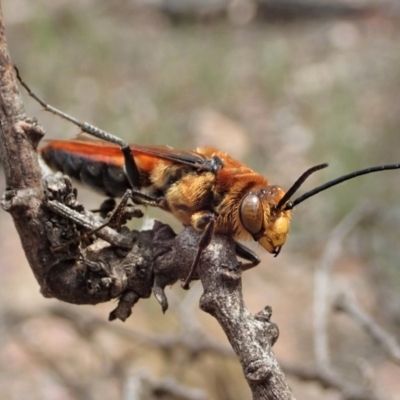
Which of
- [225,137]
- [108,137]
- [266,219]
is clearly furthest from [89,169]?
[225,137]

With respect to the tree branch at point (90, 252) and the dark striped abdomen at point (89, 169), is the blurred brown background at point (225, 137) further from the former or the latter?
the tree branch at point (90, 252)

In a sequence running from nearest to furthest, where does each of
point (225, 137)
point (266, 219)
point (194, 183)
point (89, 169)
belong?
point (266, 219) → point (194, 183) → point (89, 169) → point (225, 137)

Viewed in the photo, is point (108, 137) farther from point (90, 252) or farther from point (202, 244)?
point (202, 244)

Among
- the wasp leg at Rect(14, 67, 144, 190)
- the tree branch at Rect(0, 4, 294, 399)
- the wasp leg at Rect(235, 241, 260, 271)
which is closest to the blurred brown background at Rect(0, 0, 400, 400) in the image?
the wasp leg at Rect(235, 241, 260, 271)

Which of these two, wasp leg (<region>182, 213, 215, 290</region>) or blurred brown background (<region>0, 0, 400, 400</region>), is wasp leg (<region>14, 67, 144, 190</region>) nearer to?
wasp leg (<region>182, 213, 215, 290</region>)

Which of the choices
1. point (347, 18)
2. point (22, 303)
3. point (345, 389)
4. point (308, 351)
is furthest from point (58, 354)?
point (347, 18)

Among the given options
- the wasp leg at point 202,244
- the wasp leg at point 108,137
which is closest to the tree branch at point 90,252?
the wasp leg at point 202,244
